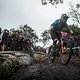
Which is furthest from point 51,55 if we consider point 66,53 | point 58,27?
point 58,27

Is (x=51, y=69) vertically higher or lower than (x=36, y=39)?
lower

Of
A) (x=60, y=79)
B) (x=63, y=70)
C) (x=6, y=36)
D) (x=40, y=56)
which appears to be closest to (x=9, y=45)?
(x=6, y=36)

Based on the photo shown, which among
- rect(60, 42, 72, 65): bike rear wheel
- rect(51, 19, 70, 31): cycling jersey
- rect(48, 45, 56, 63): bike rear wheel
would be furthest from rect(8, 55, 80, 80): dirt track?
rect(51, 19, 70, 31): cycling jersey

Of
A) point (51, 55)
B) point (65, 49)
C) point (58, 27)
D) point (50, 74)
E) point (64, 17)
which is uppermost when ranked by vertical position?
point (64, 17)

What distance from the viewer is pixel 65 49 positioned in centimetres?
965

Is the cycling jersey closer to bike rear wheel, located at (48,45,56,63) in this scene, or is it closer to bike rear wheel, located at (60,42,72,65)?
bike rear wheel, located at (60,42,72,65)

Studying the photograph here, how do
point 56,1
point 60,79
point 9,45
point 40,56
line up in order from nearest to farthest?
point 60,79 < point 40,56 < point 9,45 < point 56,1

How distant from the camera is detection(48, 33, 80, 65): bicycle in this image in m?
9.12

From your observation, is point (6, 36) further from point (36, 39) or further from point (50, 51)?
point (36, 39)

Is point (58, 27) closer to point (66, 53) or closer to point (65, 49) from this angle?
point (65, 49)

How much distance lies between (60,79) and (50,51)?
3679mm

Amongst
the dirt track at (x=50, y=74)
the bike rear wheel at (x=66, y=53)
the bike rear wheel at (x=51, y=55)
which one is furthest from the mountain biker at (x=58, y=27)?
the dirt track at (x=50, y=74)

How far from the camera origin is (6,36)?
1513 cm

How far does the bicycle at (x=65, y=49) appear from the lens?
29.9 feet
